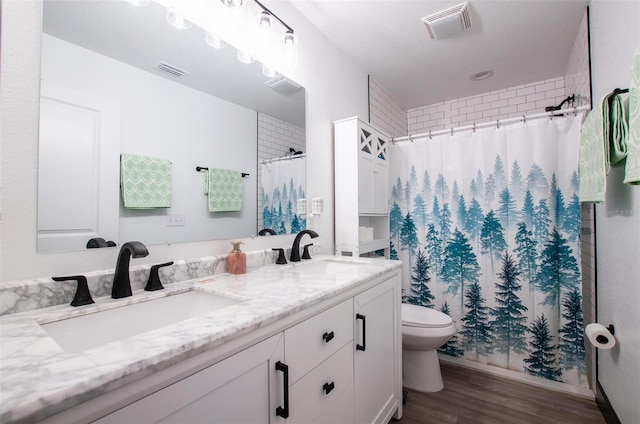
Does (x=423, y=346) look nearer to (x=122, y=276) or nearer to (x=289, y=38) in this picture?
(x=122, y=276)

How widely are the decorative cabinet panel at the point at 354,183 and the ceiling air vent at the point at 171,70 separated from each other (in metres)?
1.15

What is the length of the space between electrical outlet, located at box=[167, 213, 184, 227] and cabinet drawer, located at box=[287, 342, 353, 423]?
2.50 ft

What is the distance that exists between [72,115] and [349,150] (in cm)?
154

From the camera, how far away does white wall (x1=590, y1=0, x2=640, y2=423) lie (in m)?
1.27

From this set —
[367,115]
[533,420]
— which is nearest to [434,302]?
[533,420]

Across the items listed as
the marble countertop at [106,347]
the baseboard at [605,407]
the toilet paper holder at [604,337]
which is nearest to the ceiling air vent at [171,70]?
the marble countertop at [106,347]

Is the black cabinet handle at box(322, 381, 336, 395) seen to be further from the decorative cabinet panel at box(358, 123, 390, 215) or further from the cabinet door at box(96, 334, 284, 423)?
the decorative cabinet panel at box(358, 123, 390, 215)

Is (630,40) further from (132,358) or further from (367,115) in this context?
(132,358)

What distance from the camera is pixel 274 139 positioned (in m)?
1.70

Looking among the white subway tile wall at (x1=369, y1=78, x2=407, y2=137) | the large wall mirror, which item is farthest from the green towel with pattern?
the white subway tile wall at (x1=369, y1=78, x2=407, y2=137)

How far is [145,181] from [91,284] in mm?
393

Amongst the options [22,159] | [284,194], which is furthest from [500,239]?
[22,159]

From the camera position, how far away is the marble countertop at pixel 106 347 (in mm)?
434

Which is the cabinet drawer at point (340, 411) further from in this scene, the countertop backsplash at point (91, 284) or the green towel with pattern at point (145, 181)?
the green towel with pattern at point (145, 181)
